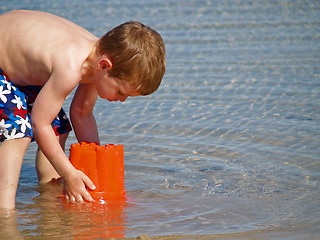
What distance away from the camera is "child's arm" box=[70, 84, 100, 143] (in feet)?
11.6

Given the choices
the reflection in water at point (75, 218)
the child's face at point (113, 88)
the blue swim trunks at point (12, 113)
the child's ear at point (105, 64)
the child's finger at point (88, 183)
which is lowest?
the reflection in water at point (75, 218)

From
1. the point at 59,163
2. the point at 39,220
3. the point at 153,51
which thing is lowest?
the point at 39,220

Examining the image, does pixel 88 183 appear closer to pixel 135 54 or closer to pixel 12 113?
pixel 12 113

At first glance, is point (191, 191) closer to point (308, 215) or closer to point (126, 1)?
point (308, 215)

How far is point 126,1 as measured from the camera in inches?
376

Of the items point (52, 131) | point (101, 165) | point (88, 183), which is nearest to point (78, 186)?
point (88, 183)

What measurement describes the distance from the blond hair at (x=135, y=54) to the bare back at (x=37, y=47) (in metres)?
0.16

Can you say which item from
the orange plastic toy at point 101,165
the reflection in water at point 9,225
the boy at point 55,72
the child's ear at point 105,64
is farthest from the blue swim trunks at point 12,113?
the child's ear at point 105,64

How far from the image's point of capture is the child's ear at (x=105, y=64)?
295cm

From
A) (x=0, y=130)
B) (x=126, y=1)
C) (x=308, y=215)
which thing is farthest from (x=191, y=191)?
(x=126, y=1)

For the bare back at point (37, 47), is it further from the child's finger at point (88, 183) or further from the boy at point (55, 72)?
the child's finger at point (88, 183)

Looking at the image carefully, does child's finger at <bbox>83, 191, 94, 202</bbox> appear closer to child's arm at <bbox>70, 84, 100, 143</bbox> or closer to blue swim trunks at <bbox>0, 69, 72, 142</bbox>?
blue swim trunks at <bbox>0, 69, 72, 142</bbox>

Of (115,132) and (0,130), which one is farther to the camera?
(115,132)

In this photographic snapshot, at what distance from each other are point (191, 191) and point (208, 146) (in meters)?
0.81
